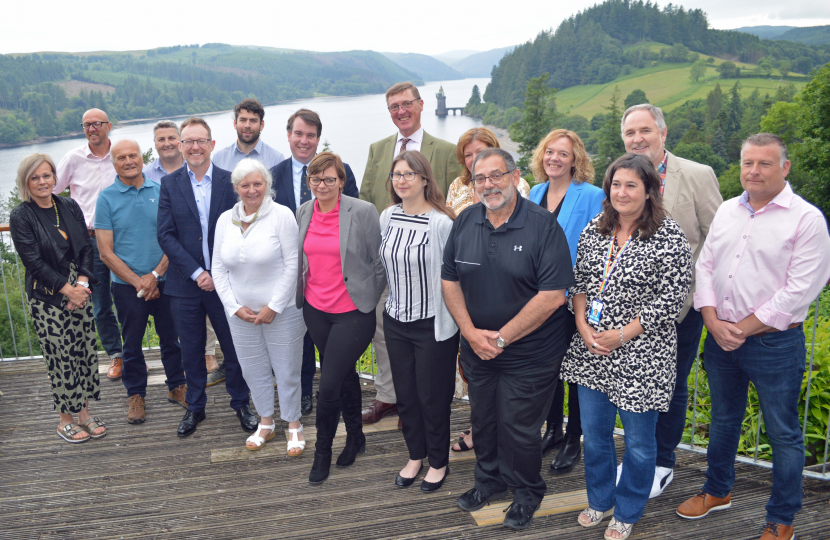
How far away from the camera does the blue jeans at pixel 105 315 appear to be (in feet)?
13.8

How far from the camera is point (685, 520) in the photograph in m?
2.65

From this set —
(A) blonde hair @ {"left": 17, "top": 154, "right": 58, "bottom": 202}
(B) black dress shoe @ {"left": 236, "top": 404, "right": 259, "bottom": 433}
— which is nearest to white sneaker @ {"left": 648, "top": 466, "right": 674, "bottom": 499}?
(B) black dress shoe @ {"left": 236, "top": 404, "right": 259, "bottom": 433}

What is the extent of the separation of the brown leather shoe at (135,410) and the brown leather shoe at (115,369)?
75 centimetres

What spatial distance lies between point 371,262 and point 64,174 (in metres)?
2.84

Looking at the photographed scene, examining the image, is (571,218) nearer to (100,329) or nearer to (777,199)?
(777,199)

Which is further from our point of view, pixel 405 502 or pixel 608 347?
pixel 405 502

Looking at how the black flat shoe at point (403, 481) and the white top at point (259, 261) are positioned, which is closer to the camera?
the black flat shoe at point (403, 481)

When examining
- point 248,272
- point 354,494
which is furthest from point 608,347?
point 248,272

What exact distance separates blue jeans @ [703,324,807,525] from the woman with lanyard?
0.33 m

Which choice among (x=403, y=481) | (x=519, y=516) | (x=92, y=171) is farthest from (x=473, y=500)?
(x=92, y=171)

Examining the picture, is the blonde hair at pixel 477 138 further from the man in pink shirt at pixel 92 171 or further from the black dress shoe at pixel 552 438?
the man in pink shirt at pixel 92 171

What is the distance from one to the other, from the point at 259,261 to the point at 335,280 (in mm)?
493

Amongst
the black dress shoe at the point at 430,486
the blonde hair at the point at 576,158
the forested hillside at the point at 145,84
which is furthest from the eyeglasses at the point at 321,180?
the forested hillside at the point at 145,84

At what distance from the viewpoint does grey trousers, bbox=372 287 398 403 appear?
3.65 m
